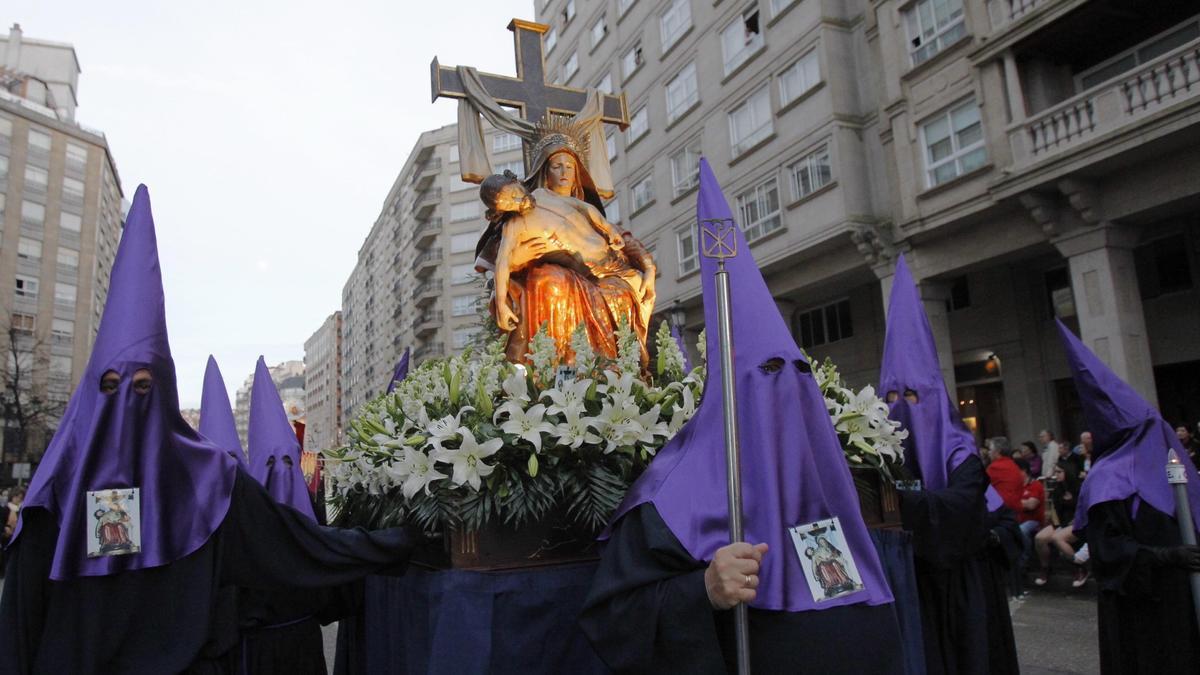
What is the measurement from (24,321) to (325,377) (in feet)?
227

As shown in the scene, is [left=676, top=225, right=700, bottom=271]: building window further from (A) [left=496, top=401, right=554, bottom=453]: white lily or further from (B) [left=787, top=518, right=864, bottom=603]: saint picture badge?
(B) [left=787, top=518, right=864, bottom=603]: saint picture badge

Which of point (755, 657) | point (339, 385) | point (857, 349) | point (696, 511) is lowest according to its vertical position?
point (755, 657)

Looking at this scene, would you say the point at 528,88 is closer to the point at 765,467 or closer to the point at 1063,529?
the point at 765,467

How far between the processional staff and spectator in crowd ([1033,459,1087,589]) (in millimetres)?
8380

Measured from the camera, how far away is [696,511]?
256 centimetres

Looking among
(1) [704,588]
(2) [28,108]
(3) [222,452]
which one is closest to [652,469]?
(1) [704,588]

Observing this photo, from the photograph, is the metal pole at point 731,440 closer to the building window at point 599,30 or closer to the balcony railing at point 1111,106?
the balcony railing at point 1111,106

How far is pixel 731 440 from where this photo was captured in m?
2.43

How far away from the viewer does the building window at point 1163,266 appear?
1465 cm

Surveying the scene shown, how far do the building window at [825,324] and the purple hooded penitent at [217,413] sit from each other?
60.0 feet

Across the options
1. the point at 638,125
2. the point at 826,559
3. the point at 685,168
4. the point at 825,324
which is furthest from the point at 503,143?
the point at 826,559

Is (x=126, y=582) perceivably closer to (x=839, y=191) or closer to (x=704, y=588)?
(x=704, y=588)

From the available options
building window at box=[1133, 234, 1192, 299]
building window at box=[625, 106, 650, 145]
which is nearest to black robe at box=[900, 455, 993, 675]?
building window at box=[1133, 234, 1192, 299]

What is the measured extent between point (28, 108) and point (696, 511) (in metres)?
68.8
